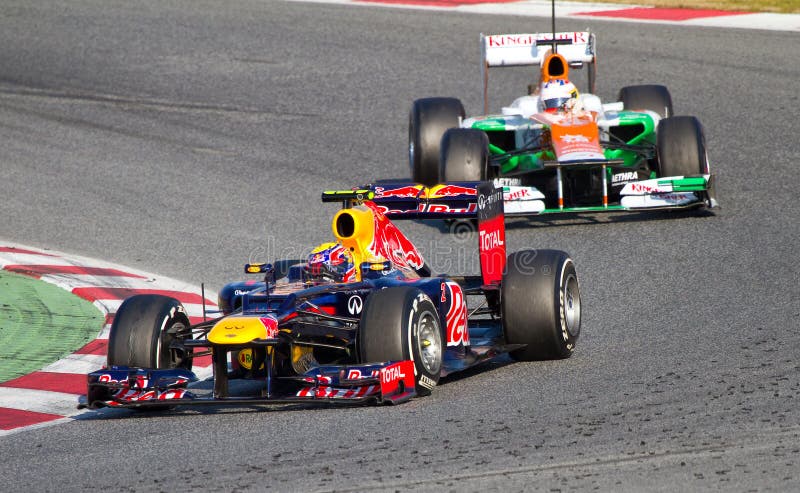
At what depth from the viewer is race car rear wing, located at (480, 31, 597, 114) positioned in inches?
634

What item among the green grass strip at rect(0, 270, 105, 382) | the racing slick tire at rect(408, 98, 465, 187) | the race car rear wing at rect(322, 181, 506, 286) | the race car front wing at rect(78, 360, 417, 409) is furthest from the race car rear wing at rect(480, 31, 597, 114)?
the race car front wing at rect(78, 360, 417, 409)

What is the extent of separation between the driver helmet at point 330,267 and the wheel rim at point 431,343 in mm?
772

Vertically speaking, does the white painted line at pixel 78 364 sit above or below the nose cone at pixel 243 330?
below

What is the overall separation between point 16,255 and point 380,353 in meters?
6.41

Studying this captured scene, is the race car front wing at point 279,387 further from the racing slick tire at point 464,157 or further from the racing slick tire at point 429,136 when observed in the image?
the racing slick tire at point 429,136

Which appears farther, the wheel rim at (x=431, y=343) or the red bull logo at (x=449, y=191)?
the red bull logo at (x=449, y=191)

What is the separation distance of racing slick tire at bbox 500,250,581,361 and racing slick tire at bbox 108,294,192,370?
217cm

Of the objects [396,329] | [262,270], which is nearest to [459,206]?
[262,270]

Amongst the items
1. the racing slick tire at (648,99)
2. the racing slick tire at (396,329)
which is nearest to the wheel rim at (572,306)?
the racing slick tire at (396,329)

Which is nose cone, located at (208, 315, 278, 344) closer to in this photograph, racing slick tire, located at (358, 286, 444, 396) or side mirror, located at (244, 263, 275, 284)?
racing slick tire, located at (358, 286, 444, 396)

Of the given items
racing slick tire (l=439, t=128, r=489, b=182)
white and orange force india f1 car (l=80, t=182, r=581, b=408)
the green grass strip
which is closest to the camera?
white and orange force india f1 car (l=80, t=182, r=581, b=408)

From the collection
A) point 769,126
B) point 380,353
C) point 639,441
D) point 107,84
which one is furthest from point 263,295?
point 107,84

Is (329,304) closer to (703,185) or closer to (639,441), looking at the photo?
(639,441)

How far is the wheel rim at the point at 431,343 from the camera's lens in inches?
321
